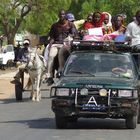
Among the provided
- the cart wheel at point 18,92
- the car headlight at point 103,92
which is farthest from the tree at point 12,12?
the car headlight at point 103,92

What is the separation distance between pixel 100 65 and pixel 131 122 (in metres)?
1.53

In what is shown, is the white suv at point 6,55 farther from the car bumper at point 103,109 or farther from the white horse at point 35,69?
the car bumper at point 103,109

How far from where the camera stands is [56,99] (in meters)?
12.6

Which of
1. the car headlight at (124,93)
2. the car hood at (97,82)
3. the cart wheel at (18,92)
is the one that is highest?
Answer: the car hood at (97,82)

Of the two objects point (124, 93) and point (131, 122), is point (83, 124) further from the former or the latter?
point (124, 93)

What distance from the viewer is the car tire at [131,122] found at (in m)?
12.6

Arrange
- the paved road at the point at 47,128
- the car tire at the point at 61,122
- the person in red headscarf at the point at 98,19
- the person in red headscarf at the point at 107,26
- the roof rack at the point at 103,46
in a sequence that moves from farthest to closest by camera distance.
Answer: the person in red headscarf at the point at 98,19 < the person in red headscarf at the point at 107,26 < the roof rack at the point at 103,46 < the car tire at the point at 61,122 < the paved road at the point at 47,128

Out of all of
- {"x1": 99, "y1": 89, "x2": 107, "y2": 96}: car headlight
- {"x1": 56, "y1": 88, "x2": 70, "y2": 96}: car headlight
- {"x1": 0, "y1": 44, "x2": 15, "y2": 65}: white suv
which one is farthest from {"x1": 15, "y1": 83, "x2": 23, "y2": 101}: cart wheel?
{"x1": 0, "y1": 44, "x2": 15, "y2": 65}: white suv

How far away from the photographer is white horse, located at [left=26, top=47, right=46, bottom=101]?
1995 cm

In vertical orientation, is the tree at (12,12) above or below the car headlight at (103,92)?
above

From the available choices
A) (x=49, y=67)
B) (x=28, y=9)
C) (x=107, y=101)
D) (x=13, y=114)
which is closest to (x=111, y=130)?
(x=107, y=101)

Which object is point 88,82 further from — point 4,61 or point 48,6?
point 48,6

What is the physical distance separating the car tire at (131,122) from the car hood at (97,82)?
0.60m

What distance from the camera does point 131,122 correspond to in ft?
41.9
